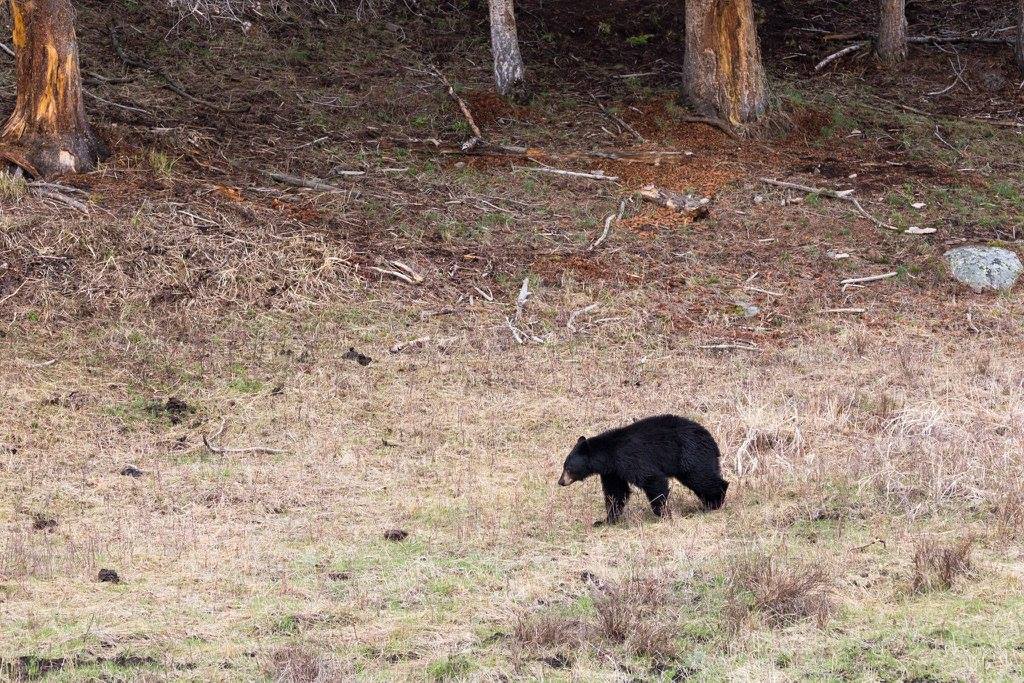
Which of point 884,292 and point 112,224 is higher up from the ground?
point 112,224

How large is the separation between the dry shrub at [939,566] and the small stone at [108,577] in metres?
4.86


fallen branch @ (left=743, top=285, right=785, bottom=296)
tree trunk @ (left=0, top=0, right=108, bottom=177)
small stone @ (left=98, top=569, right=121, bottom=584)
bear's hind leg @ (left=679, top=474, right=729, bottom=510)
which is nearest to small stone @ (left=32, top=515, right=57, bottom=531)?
small stone @ (left=98, top=569, right=121, bottom=584)

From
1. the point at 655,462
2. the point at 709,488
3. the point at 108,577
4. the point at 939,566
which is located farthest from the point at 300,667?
the point at 709,488

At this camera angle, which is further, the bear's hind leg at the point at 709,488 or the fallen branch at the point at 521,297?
the fallen branch at the point at 521,297

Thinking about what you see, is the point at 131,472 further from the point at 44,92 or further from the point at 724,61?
the point at 724,61

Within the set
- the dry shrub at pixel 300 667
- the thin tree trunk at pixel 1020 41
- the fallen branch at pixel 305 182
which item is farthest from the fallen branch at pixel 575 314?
the thin tree trunk at pixel 1020 41

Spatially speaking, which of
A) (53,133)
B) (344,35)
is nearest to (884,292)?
(53,133)

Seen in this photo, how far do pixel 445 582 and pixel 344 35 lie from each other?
18447 millimetres

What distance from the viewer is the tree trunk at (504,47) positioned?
21.3 m

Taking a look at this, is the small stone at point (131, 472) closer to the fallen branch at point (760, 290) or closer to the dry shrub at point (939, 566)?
the dry shrub at point (939, 566)

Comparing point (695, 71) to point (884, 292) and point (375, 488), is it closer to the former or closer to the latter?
point (884, 292)

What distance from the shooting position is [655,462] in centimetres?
909

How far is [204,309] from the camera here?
1448 cm

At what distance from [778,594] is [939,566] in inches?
40.2
